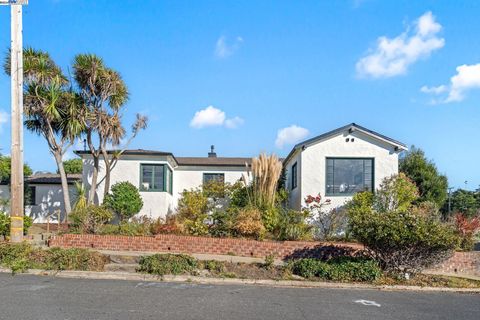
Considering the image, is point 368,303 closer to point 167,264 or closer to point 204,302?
point 204,302

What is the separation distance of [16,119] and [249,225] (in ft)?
24.5

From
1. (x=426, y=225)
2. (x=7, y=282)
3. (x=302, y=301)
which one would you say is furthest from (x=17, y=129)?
(x=426, y=225)

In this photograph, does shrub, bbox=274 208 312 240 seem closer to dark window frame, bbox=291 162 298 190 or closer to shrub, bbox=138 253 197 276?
dark window frame, bbox=291 162 298 190

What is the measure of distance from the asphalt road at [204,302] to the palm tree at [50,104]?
924 centimetres

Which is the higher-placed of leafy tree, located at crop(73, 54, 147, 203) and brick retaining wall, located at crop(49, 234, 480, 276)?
leafy tree, located at crop(73, 54, 147, 203)

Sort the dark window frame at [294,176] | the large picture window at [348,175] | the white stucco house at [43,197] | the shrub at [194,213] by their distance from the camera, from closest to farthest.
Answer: the shrub at [194,213]
the large picture window at [348,175]
the dark window frame at [294,176]
the white stucco house at [43,197]

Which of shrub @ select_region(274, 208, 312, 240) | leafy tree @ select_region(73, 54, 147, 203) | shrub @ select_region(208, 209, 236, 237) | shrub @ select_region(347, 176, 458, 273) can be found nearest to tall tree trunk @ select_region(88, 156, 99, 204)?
leafy tree @ select_region(73, 54, 147, 203)

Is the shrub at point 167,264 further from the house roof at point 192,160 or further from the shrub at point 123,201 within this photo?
the house roof at point 192,160

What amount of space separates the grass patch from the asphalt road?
0.63 metres

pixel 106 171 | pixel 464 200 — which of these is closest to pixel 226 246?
pixel 106 171

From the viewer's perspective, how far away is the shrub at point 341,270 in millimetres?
10641

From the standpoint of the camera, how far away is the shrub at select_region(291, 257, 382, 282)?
34.9ft

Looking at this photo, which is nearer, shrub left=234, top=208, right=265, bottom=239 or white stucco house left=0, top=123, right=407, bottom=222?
shrub left=234, top=208, right=265, bottom=239

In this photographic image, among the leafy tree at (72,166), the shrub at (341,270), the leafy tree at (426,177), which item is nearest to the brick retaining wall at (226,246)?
the shrub at (341,270)
